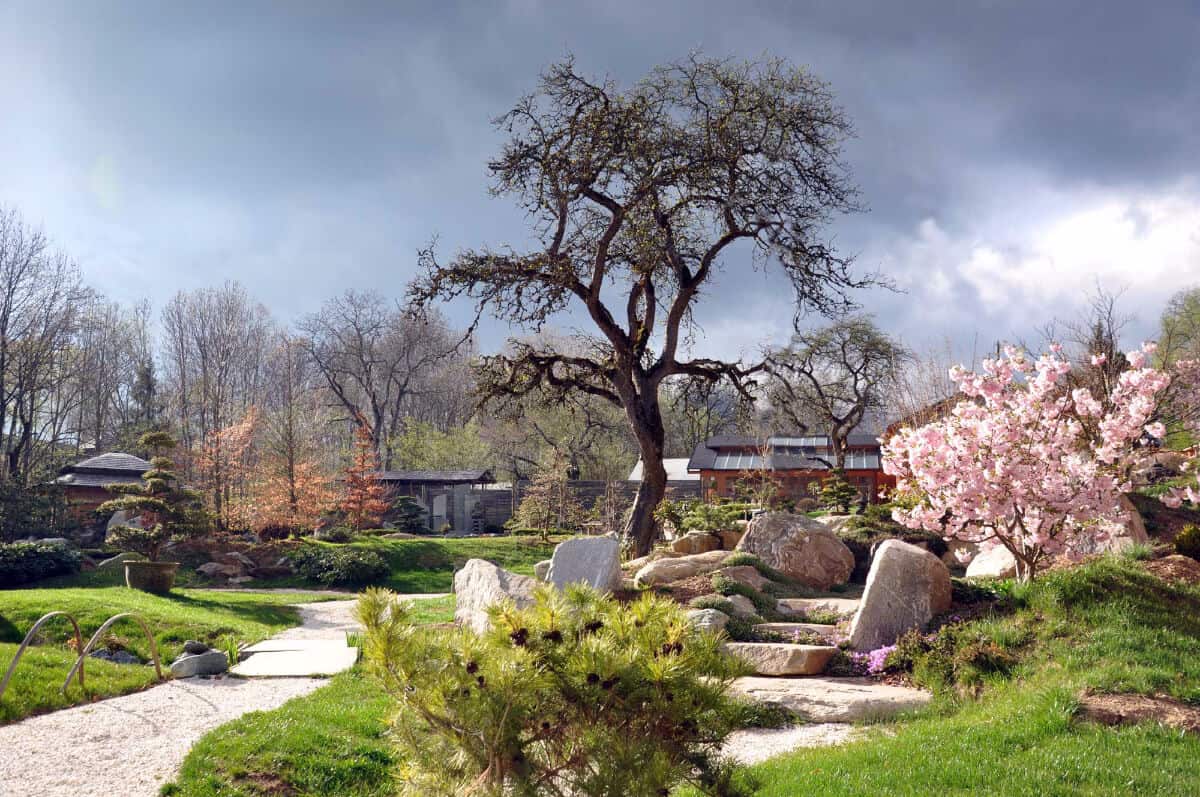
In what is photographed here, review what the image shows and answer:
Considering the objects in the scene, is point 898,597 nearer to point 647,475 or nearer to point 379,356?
point 647,475

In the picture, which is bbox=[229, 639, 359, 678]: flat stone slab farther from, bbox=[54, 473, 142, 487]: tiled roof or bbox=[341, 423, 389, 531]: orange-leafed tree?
bbox=[54, 473, 142, 487]: tiled roof

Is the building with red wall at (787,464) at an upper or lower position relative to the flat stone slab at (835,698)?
upper

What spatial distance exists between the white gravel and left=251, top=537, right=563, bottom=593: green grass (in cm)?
1346

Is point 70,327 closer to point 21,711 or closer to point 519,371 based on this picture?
point 519,371

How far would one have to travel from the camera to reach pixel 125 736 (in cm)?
625

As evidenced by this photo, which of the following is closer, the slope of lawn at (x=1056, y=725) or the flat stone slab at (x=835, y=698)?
the slope of lawn at (x=1056, y=725)

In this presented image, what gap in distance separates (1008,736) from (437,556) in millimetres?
18358

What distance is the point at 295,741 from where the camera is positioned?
5.63 metres

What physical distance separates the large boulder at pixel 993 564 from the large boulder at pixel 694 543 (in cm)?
444

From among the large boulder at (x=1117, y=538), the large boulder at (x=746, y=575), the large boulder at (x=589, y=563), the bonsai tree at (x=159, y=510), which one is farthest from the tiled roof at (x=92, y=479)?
the large boulder at (x=1117, y=538)

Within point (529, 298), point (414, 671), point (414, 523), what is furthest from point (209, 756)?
point (414, 523)

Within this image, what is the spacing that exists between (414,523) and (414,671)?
27344 millimetres

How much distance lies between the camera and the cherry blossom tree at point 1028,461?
8320 mm

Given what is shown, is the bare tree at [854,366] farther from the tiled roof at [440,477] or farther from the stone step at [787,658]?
the stone step at [787,658]
